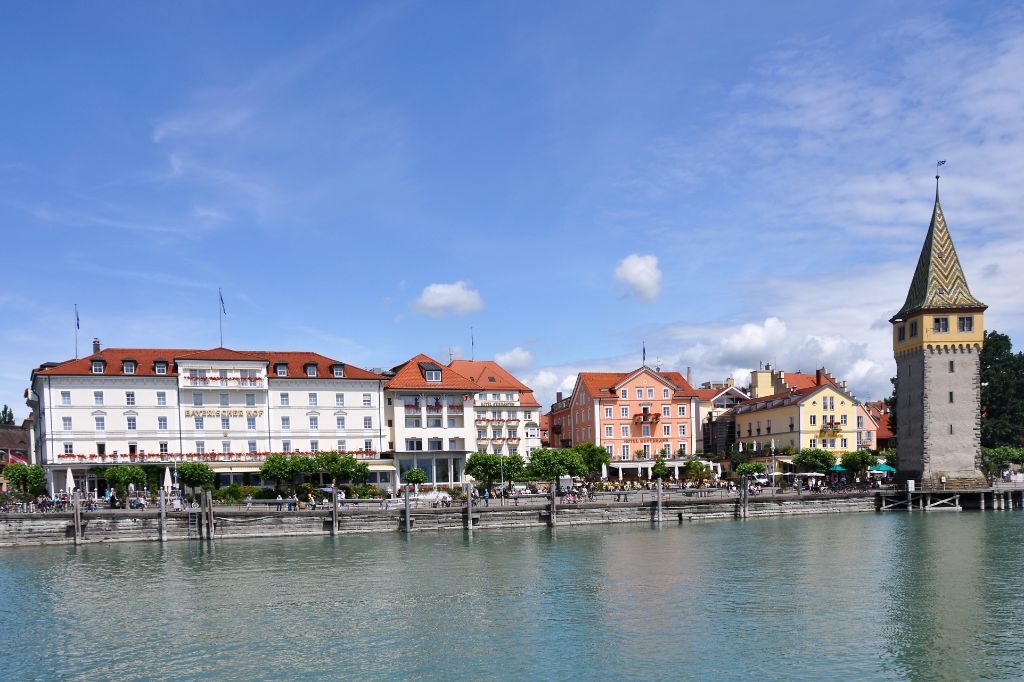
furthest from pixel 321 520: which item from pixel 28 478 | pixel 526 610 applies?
pixel 526 610

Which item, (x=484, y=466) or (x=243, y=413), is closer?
(x=484, y=466)

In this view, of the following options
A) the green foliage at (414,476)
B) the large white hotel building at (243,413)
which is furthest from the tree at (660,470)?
the green foliage at (414,476)

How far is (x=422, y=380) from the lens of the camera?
87188 mm

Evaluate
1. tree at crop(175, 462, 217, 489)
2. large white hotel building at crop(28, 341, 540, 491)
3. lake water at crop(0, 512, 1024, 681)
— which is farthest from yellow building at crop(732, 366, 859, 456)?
tree at crop(175, 462, 217, 489)

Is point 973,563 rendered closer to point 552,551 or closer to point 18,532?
point 552,551

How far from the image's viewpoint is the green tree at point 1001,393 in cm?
9662

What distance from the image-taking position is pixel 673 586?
38.7 m

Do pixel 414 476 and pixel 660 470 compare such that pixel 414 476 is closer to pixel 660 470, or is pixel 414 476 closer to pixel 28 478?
pixel 660 470

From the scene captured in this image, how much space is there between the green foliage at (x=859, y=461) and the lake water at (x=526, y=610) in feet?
108

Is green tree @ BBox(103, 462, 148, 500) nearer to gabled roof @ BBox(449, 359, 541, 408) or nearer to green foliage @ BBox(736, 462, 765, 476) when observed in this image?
gabled roof @ BBox(449, 359, 541, 408)

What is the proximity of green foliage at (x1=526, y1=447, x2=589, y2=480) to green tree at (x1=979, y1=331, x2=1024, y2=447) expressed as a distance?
49.7m

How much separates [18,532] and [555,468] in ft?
135

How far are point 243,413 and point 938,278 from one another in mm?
63192

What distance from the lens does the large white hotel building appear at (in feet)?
246
